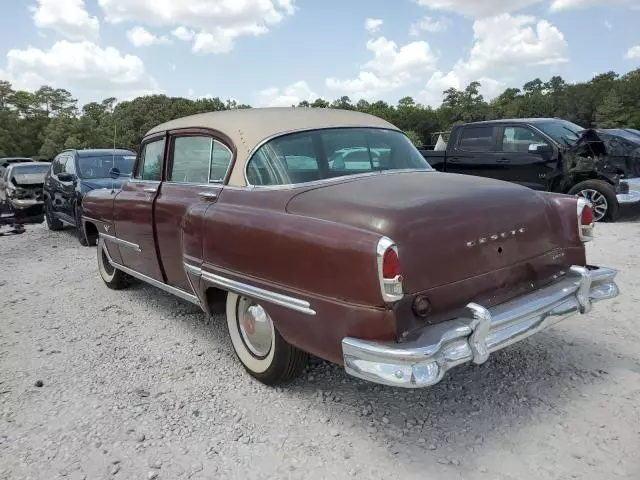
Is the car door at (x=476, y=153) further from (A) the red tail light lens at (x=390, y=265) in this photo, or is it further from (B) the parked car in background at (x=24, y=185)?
(B) the parked car in background at (x=24, y=185)

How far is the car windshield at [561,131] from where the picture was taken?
859 cm

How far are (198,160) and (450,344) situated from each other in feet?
8.03

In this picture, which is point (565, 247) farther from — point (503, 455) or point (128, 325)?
point (128, 325)

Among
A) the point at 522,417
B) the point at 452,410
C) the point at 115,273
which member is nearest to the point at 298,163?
the point at 452,410

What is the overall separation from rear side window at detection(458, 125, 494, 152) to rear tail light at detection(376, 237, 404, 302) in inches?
294

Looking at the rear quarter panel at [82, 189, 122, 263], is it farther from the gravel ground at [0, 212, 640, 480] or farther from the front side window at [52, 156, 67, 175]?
the front side window at [52, 156, 67, 175]

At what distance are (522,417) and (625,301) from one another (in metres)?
2.39

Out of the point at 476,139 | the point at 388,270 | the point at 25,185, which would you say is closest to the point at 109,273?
the point at 388,270

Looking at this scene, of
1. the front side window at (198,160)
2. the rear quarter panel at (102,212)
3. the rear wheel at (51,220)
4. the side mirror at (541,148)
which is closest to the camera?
the front side window at (198,160)

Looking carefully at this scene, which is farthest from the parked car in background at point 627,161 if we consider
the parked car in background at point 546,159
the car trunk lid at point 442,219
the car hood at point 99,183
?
the car hood at point 99,183

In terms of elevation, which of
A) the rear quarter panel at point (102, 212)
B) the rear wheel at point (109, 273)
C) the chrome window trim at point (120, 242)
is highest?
the rear quarter panel at point (102, 212)

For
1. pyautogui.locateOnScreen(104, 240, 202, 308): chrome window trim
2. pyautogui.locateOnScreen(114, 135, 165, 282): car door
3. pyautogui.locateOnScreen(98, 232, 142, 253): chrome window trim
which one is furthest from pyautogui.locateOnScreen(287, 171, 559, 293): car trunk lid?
pyautogui.locateOnScreen(98, 232, 142, 253): chrome window trim

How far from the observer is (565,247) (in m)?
3.24

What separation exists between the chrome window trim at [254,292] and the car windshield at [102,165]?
624 cm
